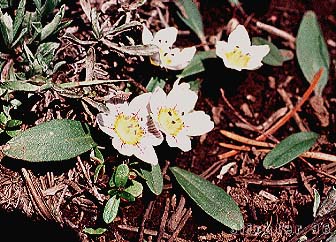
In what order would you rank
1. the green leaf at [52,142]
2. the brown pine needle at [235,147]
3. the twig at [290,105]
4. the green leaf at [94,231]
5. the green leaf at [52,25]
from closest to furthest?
the green leaf at [52,142] → the green leaf at [94,231] → the green leaf at [52,25] → the brown pine needle at [235,147] → the twig at [290,105]

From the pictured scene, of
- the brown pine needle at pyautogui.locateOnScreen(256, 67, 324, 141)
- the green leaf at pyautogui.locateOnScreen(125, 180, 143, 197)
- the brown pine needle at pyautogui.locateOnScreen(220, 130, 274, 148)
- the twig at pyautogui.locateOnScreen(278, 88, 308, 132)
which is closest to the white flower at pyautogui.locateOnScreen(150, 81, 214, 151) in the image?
the green leaf at pyautogui.locateOnScreen(125, 180, 143, 197)

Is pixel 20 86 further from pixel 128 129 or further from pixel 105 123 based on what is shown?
Result: pixel 128 129

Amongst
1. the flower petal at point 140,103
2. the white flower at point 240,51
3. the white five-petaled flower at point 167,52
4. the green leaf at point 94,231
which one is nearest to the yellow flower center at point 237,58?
the white flower at point 240,51

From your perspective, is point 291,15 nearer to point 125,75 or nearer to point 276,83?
point 276,83

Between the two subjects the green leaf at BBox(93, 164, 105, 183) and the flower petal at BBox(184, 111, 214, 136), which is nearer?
the green leaf at BBox(93, 164, 105, 183)

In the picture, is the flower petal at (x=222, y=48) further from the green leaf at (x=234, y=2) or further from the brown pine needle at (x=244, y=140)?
the brown pine needle at (x=244, y=140)

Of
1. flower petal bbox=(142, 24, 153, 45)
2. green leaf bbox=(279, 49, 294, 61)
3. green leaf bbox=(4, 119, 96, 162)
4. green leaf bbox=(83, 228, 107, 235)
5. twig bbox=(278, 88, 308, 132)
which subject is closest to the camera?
Result: green leaf bbox=(4, 119, 96, 162)

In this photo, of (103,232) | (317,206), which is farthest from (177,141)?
(317,206)

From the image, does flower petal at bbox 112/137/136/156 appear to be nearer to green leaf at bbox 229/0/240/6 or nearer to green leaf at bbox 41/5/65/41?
green leaf at bbox 41/5/65/41
